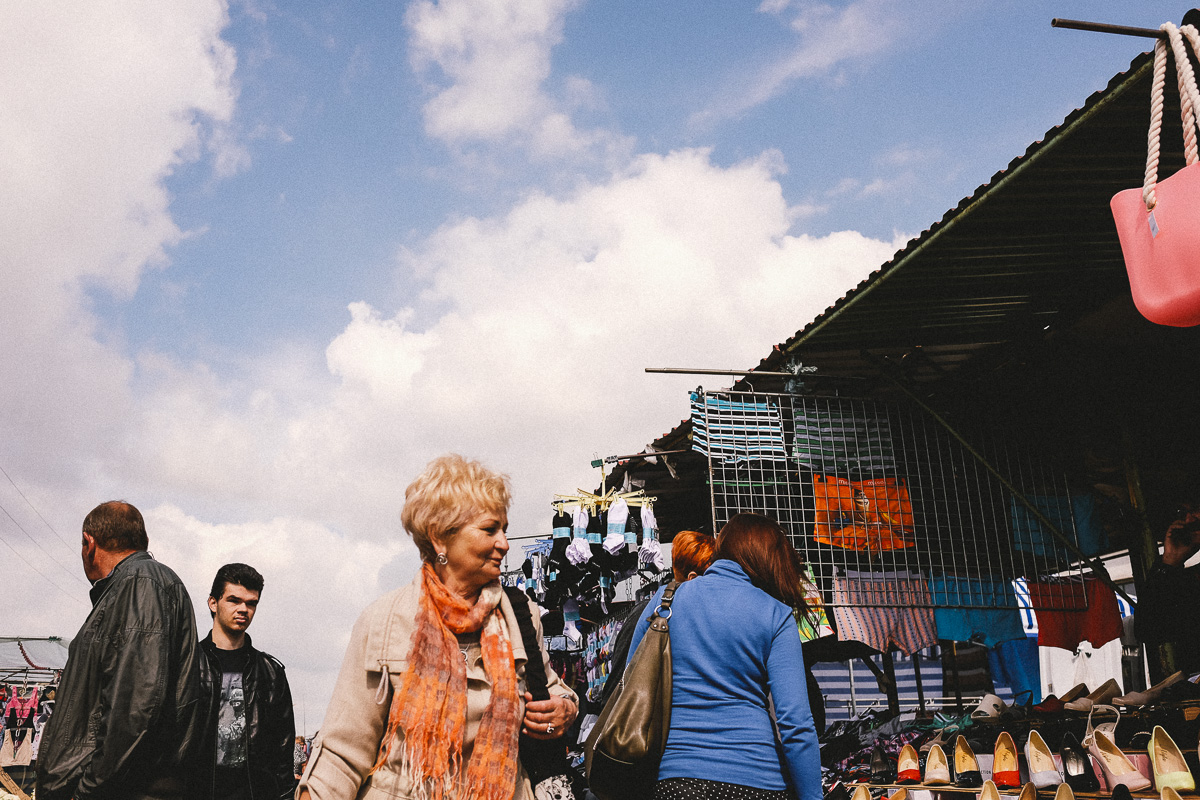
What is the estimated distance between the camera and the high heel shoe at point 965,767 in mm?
4902

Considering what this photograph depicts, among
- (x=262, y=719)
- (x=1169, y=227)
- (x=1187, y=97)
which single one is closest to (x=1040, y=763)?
(x=1169, y=227)

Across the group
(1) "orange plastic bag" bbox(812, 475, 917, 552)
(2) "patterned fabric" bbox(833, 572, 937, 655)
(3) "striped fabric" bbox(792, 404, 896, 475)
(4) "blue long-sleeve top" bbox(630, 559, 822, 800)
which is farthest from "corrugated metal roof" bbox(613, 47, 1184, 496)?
(4) "blue long-sleeve top" bbox(630, 559, 822, 800)

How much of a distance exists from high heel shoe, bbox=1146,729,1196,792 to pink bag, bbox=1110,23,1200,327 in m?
2.41

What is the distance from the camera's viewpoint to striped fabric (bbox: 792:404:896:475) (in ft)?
21.3

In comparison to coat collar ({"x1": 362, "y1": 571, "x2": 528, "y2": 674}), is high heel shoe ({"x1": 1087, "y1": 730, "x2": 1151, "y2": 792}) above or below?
below

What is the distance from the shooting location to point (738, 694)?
279cm

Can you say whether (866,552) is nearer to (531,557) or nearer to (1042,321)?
(1042,321)

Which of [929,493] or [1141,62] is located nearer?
[1141,62]

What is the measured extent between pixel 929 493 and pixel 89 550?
5532mm

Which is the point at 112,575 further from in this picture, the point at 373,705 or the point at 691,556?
the point at 691,556

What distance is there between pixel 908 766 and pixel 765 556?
2.89 m

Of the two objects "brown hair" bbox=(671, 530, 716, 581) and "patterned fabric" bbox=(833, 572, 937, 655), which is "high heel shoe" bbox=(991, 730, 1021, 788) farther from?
"brown hair" bbox=(671, 530, 716, 581)

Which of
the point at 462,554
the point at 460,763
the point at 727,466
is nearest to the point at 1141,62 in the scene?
the point at 462,554

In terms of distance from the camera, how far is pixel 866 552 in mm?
6430
